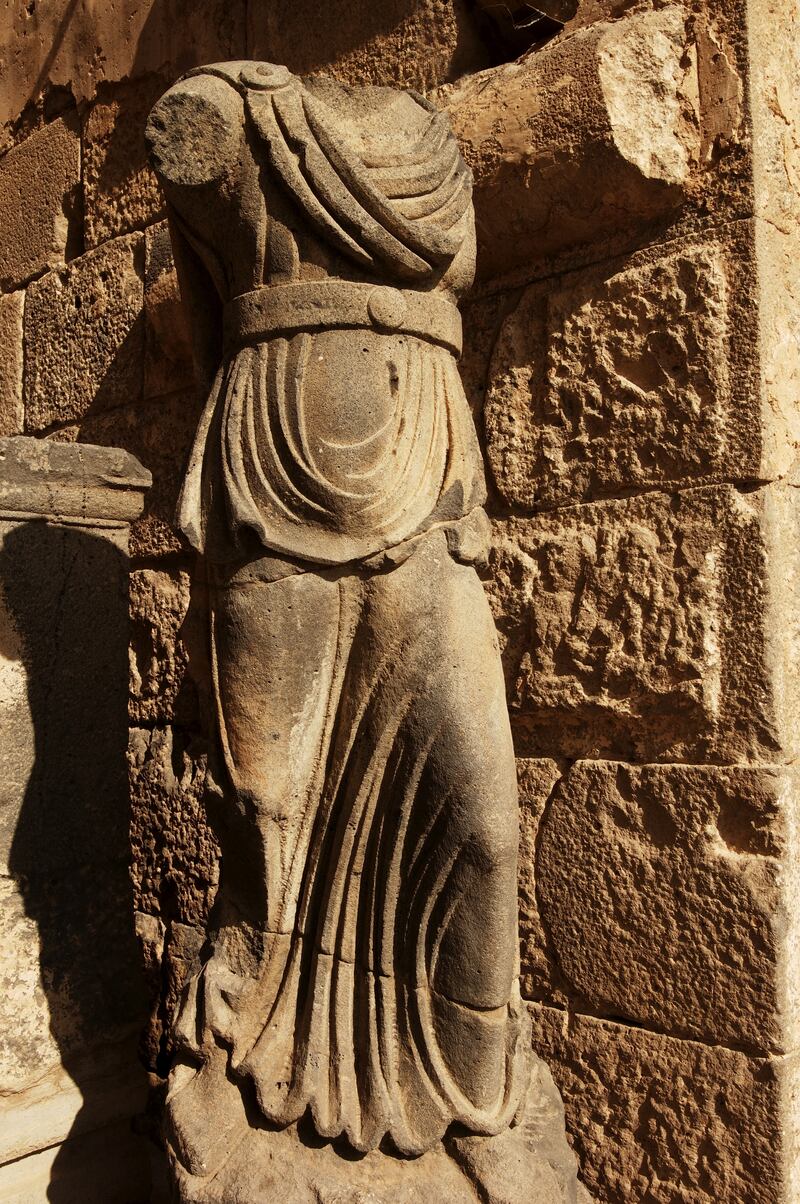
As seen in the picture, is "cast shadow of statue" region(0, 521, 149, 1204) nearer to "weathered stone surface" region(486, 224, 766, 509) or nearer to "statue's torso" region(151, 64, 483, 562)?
"statue's torso" region(151, 64, 483, 562)

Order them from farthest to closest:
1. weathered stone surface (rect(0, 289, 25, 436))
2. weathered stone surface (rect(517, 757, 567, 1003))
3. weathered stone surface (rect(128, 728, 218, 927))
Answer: weathered stone surface (rect(0, 289, 25, 436)), weathered stone surface (rect(128, 728, 218, 927)), weathered stone surface (rect(517, 757, 567, 1003))

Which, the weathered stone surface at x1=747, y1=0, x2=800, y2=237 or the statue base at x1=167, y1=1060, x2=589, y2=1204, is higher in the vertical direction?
the weathered stone surface at x1=747, y1=0, x2=800, y2=237

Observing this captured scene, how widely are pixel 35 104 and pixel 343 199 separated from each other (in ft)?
11.4

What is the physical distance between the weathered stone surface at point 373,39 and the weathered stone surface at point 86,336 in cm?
92

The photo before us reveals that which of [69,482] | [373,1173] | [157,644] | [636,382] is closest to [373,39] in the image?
[636,382]

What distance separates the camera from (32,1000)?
251cm

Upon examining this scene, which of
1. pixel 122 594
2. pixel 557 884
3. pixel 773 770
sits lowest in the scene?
pixel 557 884

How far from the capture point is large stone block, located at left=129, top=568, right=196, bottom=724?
12.1ft

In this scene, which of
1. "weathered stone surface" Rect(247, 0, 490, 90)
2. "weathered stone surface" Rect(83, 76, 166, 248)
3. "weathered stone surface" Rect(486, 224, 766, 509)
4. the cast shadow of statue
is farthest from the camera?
"weathered stone surface" Rect(83, 76, 166, 248)

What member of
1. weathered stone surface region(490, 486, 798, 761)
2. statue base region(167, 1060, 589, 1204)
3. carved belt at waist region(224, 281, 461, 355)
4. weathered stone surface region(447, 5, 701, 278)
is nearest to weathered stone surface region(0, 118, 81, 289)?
weathered stone surface region(447, 5, 701, 278)

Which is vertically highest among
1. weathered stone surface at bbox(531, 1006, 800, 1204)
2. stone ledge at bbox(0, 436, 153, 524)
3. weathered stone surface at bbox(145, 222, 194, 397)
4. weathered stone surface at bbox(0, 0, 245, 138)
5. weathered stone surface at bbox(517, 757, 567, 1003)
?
weathered stone surface at bbox(0, 0, 245, 138)

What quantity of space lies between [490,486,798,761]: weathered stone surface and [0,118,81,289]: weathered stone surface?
267 centimetres

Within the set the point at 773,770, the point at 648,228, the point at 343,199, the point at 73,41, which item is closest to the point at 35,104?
the point at 73,41

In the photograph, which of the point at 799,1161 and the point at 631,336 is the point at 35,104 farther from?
the point at 799,1161
